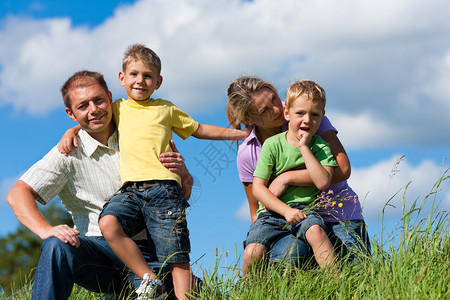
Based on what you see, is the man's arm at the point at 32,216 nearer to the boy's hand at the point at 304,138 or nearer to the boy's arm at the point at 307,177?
the boy's arm at the point at 307,177

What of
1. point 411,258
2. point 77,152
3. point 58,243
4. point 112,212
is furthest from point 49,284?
point 411,258

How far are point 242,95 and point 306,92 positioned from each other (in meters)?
0.70

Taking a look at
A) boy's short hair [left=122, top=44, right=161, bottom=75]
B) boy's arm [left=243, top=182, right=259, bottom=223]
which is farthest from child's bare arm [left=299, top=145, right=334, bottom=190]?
boy's short hair [left=122, top=44, right=161, bottom=75]

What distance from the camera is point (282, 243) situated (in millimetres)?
4398

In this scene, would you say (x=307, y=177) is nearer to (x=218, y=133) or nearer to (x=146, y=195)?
(x=218, y=133)

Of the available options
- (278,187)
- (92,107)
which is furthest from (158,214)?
(92,107)

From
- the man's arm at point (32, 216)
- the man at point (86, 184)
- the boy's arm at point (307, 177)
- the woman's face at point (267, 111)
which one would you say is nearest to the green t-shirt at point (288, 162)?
the boy's arm at point (307, 177)

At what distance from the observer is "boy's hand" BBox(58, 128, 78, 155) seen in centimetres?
478

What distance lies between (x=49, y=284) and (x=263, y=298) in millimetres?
1600

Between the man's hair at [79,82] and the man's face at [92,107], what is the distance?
0.05 m

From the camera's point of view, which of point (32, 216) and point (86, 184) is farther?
point (86, 184)

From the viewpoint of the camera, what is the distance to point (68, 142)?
478 centimetres

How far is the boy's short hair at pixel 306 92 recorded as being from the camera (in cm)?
455

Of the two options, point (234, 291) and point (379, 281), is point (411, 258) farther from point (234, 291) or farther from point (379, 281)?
point (234, 291)
